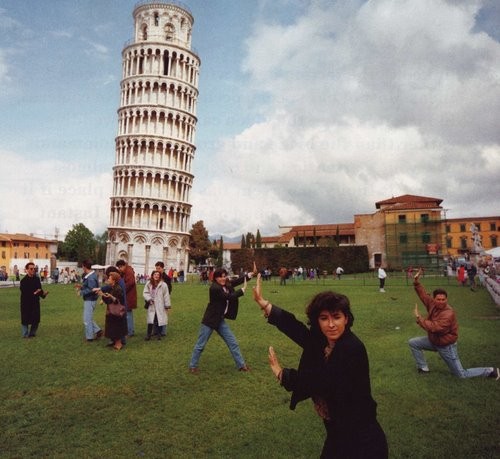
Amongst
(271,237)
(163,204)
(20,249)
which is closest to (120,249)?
(163,204)

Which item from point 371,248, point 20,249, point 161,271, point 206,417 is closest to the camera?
point 206,417

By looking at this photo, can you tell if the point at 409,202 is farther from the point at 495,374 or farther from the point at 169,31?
the point at 495,374

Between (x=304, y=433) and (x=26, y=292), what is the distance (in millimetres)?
8772

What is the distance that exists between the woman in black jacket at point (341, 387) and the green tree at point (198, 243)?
7464 cm

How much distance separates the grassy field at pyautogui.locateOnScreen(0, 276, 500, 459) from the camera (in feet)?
14.3

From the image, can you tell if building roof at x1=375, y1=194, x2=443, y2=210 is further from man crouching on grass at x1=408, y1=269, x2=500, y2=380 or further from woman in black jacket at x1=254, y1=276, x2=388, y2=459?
woman in black jacket at x1=254, y1=276, x2=388, y2=459

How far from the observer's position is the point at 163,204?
62312mm

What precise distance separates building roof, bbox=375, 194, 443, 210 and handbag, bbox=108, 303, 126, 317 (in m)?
Result: 59.5

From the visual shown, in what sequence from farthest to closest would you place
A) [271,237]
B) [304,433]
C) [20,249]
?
[271,237], [20,249], [304,433]

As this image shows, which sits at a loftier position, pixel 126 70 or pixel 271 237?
pixel 126 70

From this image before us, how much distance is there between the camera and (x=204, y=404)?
565 cm

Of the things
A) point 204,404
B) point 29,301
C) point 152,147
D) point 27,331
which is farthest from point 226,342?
point 152,147

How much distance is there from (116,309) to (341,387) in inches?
312

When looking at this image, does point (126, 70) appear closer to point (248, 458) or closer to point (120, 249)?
point (120, 249)
